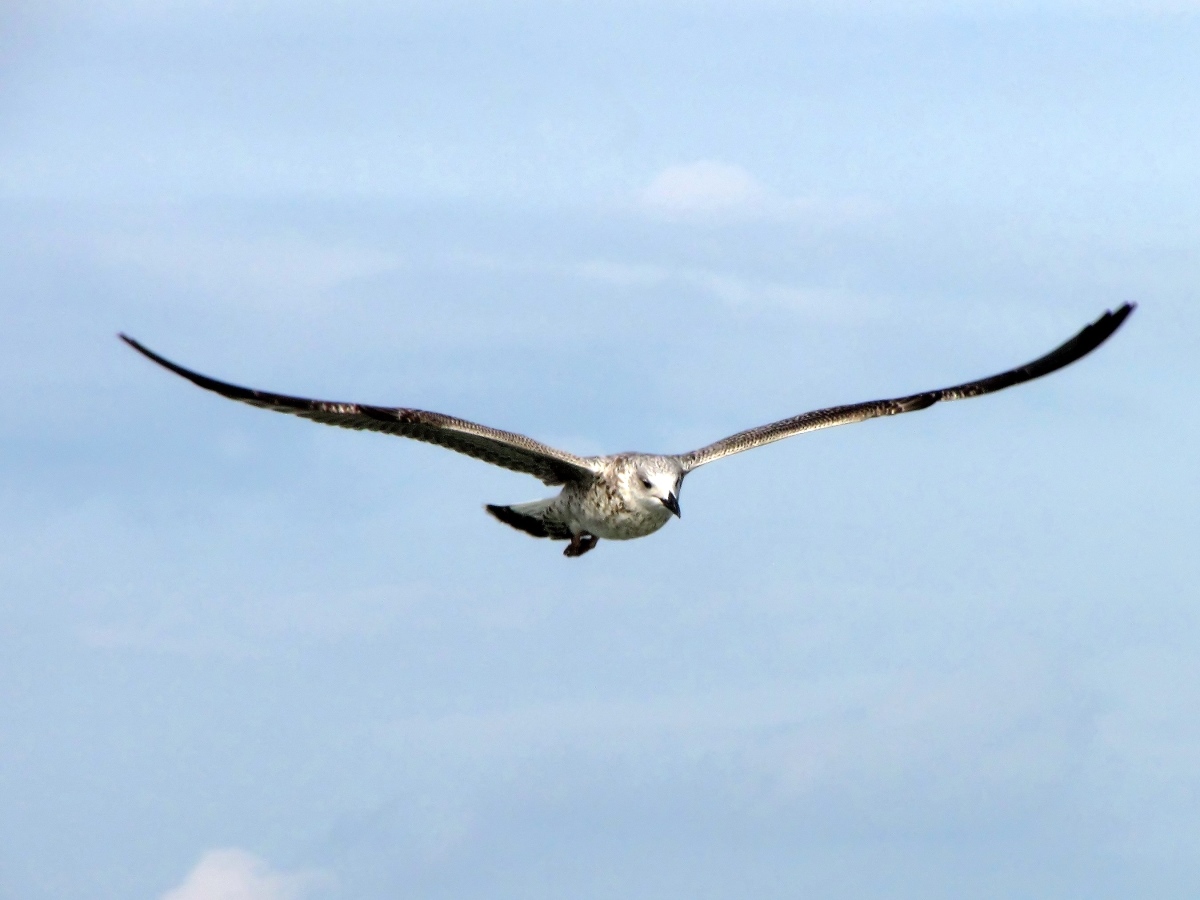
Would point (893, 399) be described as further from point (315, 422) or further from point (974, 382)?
point (315, 422)

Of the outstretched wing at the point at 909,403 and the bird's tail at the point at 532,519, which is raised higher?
the outstretched wing at the point at 909,403

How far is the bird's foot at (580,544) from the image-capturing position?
2508 cm

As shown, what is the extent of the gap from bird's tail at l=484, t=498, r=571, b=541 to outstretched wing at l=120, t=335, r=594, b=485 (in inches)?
18.0

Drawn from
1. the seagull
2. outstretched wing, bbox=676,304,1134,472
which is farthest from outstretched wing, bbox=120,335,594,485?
outstretched wing, bbox=676,304,1134,472

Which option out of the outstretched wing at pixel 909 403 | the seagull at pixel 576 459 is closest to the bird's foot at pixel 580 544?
the seagull at pixel 576 459

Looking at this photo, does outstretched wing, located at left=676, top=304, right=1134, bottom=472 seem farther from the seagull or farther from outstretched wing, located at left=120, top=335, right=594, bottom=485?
outstretched wing, located at left=120, top=335, right=594, bottom=485

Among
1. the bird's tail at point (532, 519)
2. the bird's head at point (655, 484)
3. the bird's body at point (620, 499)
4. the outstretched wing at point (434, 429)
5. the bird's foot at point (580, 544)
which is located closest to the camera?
the outstretched wing at point (434, 429)

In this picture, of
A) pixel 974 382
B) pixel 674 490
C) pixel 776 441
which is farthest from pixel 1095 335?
pixel 674 490

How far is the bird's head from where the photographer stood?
23.3m

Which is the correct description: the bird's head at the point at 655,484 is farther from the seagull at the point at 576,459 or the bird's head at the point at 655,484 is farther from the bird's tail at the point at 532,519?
the bird's tail at the point at 532,519

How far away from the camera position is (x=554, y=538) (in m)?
25.6

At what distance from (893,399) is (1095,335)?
3.23 m

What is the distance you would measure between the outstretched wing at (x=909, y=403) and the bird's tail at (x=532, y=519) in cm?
196

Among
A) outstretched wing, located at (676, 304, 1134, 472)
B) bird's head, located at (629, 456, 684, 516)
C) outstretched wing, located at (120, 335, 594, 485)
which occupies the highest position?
outstretched wing, located at (676, 304, 1134, 472)
